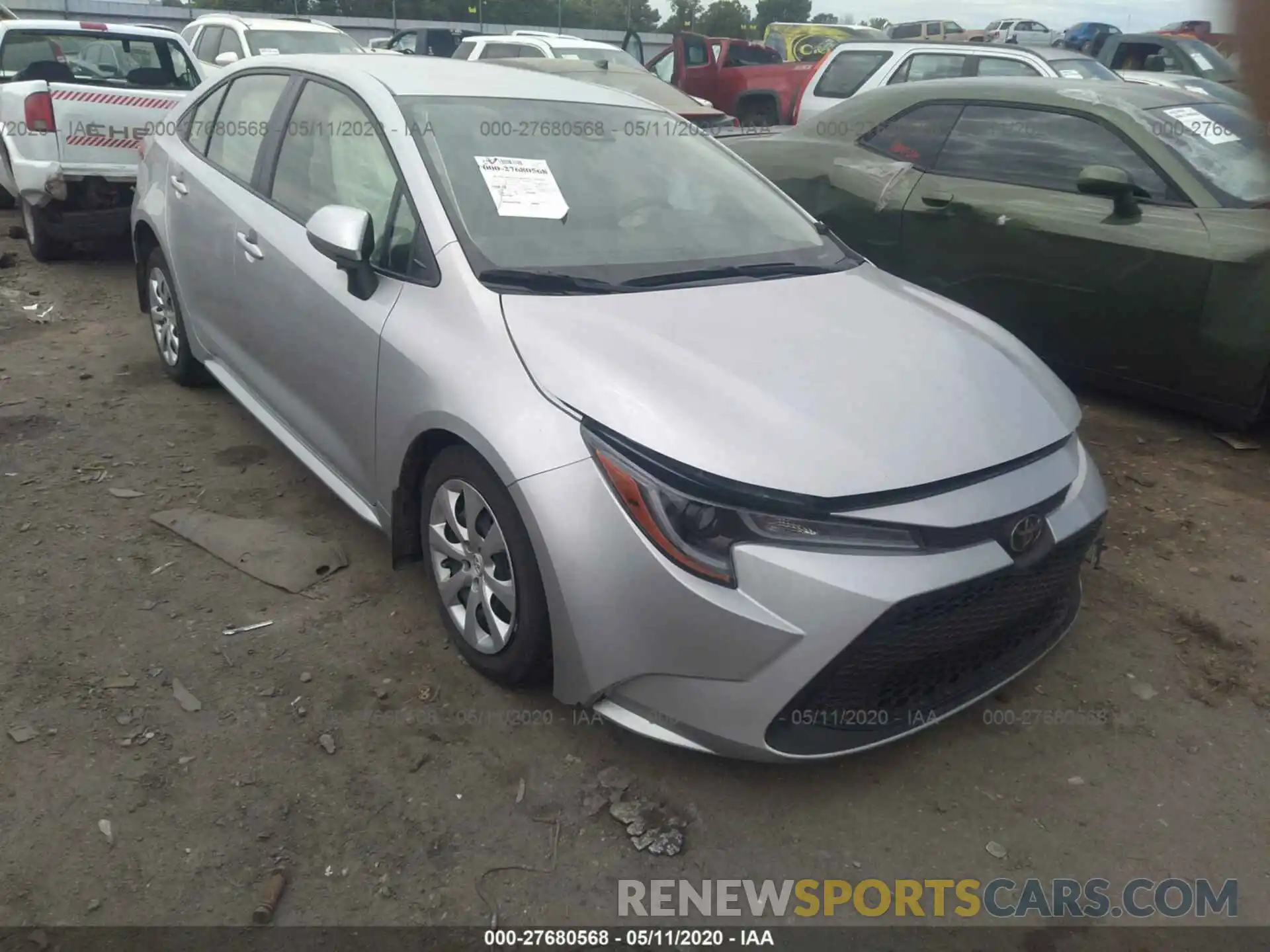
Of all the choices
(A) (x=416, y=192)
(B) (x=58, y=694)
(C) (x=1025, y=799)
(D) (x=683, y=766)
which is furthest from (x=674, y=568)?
(B) (x=58, y=694)

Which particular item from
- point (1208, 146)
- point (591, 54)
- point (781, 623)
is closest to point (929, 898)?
point (781, 623)

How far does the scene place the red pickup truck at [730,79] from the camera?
14000mm

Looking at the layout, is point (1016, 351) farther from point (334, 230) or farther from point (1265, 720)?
point (334, 230)

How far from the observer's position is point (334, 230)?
9.35 feet

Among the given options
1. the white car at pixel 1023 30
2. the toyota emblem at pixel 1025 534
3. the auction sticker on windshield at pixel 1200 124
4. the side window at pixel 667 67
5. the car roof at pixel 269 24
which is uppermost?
the white car at pixel 1023 30

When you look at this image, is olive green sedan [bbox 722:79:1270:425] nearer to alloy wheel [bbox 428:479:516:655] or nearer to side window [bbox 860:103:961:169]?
side window [bbox 860:103:961:169]

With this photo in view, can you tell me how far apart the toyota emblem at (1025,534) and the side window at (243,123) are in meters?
3.03

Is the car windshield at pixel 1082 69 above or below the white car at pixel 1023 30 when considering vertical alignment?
below

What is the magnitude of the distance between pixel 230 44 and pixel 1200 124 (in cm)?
968

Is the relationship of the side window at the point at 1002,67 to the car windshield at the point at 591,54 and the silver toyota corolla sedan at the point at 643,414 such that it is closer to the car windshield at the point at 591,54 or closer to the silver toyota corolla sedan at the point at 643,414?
the car windshield at the point at 591,54

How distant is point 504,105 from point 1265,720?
3.02 meters

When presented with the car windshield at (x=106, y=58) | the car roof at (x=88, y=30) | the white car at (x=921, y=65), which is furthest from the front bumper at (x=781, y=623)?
the white car at (x=921, y=65)

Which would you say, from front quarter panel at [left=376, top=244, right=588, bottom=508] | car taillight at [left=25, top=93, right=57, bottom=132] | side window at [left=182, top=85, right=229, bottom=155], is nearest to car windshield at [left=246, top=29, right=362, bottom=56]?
car taillight at [left=25, top=93, right=57, bottom=132]

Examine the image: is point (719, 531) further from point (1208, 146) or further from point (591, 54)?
point (591, 54)
